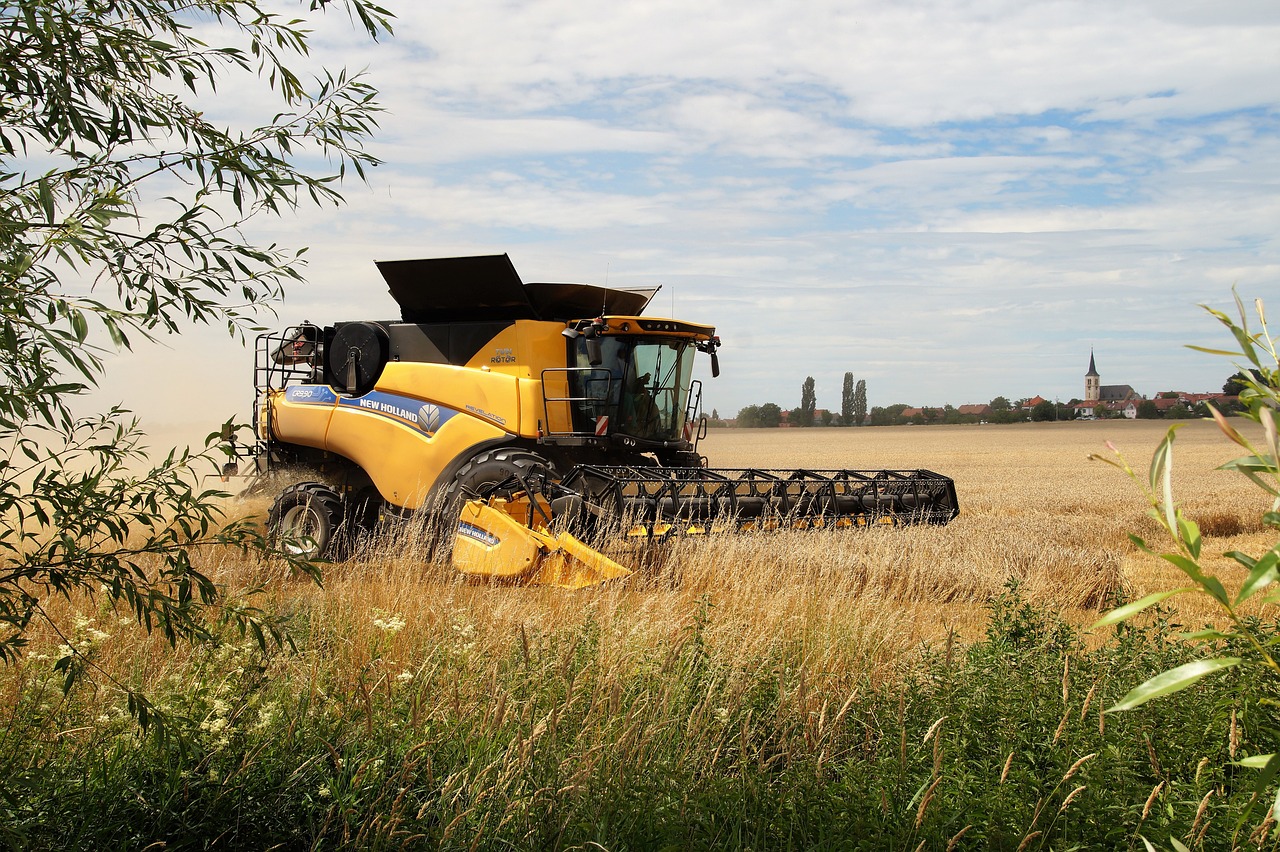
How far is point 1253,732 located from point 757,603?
10.8 feet

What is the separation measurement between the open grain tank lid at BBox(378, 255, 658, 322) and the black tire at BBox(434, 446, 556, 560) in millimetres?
1784

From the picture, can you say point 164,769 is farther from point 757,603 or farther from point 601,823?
point 757,603

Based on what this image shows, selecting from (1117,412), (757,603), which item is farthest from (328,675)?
(1117,412)

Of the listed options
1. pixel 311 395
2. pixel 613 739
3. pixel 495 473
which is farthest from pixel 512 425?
pixel 613 739

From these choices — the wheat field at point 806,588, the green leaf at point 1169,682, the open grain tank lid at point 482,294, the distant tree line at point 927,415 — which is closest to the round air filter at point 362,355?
the open grain tank lid at point 482,294

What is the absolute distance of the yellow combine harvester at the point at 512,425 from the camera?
8.87 metres

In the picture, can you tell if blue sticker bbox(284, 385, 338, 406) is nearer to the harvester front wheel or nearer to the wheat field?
the wheat field

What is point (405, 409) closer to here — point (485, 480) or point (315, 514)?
point (315, 514)

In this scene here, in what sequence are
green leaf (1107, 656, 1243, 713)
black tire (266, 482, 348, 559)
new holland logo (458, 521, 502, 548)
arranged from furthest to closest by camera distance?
black tire (266, 482, 348, 559) → new holland logo (458, 521, 502, 548) → green leaf (1107, 656, 1243, 713)

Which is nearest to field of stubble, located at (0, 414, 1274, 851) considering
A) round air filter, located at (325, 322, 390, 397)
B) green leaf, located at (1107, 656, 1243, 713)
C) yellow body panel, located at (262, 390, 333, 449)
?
green leaf, located at (1107, 656, 1243, 713)

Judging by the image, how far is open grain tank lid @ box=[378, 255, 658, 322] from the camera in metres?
10.5

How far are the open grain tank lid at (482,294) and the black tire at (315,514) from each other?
2224 mm

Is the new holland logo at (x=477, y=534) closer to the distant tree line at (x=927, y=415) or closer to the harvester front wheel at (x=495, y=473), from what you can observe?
the harvester front wheel at (x=495, y=473)

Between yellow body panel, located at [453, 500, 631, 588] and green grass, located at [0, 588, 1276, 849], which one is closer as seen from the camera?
green grass, located at [0, 588, 1276, 849]
